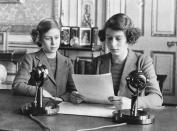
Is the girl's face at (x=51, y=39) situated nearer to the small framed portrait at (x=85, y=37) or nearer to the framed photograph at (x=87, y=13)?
the small framed portrait at (x=85, y=37)

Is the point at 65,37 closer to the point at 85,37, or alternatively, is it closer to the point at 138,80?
the point at 85,37

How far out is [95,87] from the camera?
2148mm

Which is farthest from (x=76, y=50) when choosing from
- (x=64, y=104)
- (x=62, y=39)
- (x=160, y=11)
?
(x=64, y=104)

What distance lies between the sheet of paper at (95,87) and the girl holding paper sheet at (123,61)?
0.16 meters

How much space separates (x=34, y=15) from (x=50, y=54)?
330cm

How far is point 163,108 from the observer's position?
2193 mm

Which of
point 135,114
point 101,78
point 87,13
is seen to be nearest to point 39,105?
point 101,78

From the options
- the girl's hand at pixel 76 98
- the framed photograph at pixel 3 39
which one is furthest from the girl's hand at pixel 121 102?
the framed photograph at pixel 3 39

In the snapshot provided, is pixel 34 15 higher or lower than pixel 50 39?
higher

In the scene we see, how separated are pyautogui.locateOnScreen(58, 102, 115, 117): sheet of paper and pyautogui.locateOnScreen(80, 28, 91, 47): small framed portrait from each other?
138 inches

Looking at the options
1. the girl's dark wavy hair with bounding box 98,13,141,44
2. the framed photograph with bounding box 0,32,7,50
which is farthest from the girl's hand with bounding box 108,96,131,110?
the framed photograph with bounding box 0,32,7,50

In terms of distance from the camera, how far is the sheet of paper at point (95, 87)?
82.0 inches

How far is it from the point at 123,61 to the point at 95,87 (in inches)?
21.9

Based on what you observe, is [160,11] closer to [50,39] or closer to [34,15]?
[34,15]
